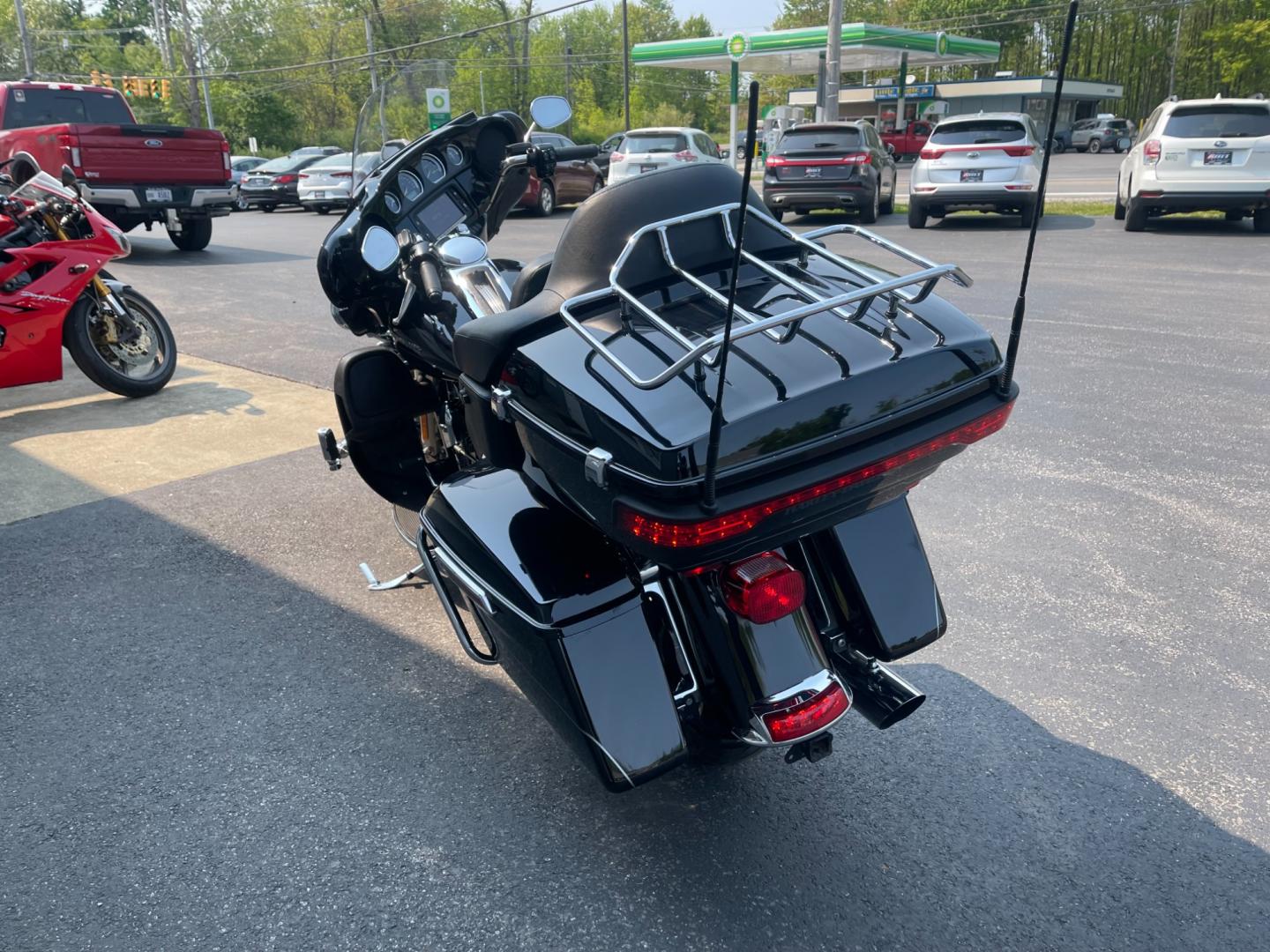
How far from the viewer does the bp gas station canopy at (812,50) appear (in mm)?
36750

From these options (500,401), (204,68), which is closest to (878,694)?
(500,401)

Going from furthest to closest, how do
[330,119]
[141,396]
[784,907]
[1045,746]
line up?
[330,119]
[141,396]
[1045,746]
[784,907]

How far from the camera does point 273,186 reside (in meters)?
23.0

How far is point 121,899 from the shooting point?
2215 millimetres

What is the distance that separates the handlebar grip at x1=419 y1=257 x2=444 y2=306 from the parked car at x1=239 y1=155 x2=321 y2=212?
21.8 metres

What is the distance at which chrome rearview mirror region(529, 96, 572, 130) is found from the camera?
360cm

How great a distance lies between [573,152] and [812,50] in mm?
37446

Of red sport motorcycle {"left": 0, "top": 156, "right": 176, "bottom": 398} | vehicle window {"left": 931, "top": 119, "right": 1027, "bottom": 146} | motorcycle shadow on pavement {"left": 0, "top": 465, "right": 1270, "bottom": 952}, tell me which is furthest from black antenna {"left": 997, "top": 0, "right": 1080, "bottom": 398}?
vehicle window {"left": 931, "top": 119, "right": 1027, "bottom": 146}

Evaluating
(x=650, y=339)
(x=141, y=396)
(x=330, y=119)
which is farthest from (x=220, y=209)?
(x=330, y=119)

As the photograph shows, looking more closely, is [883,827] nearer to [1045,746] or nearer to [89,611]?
[1045,746]

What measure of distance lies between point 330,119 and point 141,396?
6165cm

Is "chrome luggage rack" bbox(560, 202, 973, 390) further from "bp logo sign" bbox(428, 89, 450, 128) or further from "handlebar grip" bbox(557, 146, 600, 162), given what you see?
"bp logo sign" bbox(428, 89, 450, 128)

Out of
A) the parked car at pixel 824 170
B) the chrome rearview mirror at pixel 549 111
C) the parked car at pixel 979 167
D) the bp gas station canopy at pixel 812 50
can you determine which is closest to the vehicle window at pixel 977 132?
the parked car at pixel 979 167

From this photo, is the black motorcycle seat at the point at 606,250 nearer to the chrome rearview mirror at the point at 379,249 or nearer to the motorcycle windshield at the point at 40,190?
the chrome rearview mirror at the point at 379,249
